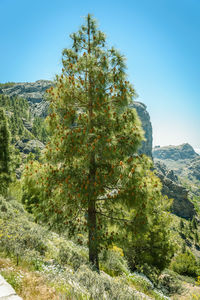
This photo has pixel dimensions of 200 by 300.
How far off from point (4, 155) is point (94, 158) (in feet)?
50.9

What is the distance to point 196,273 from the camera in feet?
76.8

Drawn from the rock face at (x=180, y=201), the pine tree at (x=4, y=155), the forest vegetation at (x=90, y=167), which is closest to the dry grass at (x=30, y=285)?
the forest vegetation at (x=90, y=167)

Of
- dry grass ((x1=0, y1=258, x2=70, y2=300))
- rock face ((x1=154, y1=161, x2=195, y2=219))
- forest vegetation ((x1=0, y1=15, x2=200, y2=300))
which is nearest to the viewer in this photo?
dry grass ((x1=0, y1=258, x2=70, y2=300))

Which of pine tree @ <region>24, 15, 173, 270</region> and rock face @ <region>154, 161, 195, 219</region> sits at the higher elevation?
pine tree @ <region>24, 15, 173, 270</region>

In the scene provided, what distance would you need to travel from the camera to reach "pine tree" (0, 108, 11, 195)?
17.6 meters

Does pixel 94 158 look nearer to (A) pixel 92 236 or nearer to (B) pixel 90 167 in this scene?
(B) pixel 90 167

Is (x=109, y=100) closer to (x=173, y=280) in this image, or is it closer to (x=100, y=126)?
(x=100, y=126)

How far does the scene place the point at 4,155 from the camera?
17.8 metres

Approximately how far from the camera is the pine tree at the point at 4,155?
17594 mm

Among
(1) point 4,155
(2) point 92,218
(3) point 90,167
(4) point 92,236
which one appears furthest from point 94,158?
(1) point 4,155

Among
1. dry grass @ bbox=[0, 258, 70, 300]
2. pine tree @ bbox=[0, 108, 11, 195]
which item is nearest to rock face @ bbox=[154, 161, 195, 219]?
pine tree @ bbox=[0, 108, 11, 195]

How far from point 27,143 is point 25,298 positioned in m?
90.2

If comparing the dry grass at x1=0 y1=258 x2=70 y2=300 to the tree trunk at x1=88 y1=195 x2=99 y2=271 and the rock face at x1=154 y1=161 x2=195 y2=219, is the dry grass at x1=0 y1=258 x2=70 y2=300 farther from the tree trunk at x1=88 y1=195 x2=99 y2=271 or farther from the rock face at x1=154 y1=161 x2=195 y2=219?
the rock face at x1=154 y1=161 x2=195 y2=219

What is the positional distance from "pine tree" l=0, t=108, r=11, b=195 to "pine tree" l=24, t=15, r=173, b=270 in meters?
14.0
